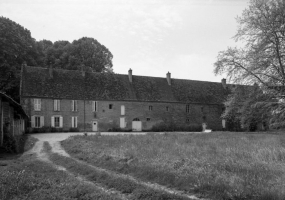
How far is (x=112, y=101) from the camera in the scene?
1610 inches

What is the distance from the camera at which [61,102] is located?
38.0 meters

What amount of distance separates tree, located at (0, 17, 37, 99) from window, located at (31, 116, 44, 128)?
6.48 meters

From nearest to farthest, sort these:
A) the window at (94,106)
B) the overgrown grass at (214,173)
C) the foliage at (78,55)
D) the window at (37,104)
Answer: the overgrown grass at (214,173) → the window at (37,104) → the window at (94,106) → the foliage at (78,55)

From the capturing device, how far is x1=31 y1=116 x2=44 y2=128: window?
36062 mm

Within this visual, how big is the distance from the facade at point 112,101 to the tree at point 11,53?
297 centimetres

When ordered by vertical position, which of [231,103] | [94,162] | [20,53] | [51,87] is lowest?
[94,162]

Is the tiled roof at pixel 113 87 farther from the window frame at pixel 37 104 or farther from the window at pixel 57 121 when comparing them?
the window at pixel 57 121

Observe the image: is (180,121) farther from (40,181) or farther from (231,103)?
(40,181)

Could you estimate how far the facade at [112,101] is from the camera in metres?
37.2

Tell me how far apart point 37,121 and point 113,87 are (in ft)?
39.4

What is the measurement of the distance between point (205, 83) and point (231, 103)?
26.8 metres

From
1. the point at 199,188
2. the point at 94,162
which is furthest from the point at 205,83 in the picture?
the point at 199,188

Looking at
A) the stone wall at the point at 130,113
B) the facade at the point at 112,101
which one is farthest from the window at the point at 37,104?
the stone wall at the point at 130,113

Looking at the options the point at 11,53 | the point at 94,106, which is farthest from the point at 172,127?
the point at 11,53
